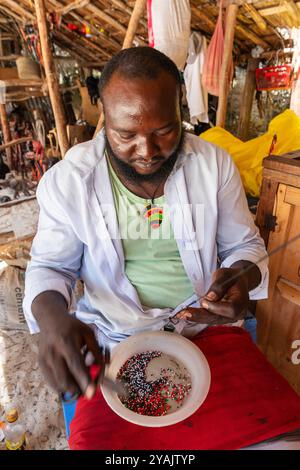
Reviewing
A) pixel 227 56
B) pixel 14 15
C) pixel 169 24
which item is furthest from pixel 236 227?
pixel 14 15

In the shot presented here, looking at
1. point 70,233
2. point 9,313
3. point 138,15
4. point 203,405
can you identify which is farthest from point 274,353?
point 138,15

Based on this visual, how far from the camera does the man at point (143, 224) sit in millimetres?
961

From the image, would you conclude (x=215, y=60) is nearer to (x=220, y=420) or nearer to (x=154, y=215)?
(x=154, y=215)

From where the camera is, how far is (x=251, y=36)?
4062 millimetres

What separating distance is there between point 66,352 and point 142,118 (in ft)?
2.15

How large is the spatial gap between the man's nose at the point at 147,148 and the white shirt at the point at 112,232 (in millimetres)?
176

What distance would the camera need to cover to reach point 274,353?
5.24 feet

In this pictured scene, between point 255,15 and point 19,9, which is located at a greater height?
point 19,9

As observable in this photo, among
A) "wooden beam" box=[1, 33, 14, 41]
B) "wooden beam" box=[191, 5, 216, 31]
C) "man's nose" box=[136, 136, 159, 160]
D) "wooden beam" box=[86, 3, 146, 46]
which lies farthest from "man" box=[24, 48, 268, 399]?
"wooden beam" box=[1, 33, 14, 41]

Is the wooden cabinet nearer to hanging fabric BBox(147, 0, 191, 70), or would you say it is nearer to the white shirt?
the white shirt

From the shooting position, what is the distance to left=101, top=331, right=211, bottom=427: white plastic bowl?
2.88 ft

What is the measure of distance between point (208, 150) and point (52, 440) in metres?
1.46

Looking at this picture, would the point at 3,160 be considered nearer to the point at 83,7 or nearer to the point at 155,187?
the point at 83,7

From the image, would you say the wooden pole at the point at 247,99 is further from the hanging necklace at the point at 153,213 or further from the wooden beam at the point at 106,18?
the hanging necklace at the point at 153,213
